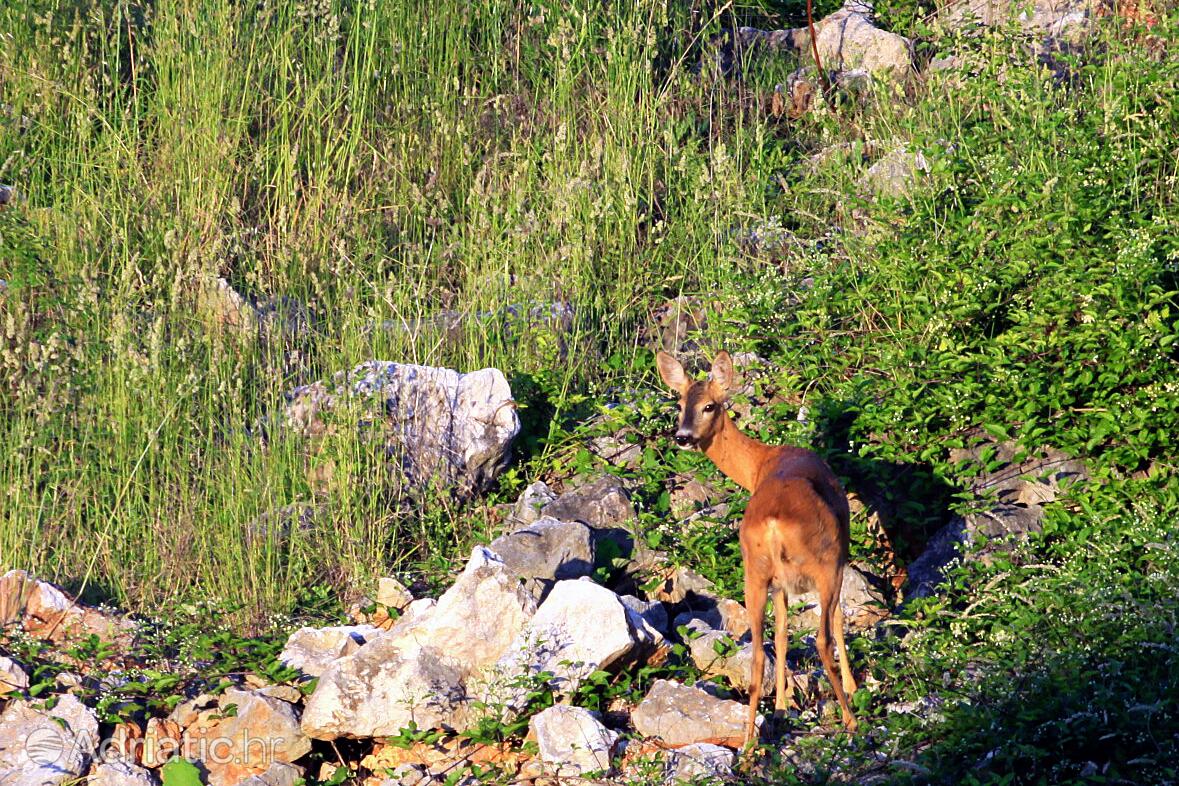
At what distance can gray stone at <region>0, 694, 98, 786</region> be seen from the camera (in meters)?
5.18

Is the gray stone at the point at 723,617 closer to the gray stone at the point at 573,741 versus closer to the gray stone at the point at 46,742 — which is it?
the gray stone at the point at 573,741

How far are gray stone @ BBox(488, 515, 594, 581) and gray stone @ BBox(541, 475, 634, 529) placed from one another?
0.32 m

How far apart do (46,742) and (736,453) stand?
2932 millimetres

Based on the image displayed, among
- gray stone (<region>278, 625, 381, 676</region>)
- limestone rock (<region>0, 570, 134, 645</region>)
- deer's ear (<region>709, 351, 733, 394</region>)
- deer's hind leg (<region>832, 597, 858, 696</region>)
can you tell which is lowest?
limestone rock (<region>0, 570, 134, 645</region>)

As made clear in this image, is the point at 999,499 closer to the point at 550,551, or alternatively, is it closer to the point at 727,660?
the point at 727,660

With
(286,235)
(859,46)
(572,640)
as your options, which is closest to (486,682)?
(572,640)

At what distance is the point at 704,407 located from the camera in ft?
19.6

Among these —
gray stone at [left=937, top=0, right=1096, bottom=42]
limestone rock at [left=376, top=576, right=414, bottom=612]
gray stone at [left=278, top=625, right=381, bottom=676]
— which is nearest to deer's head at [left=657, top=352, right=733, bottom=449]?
limestone rock at [left=376, top=576, right=414, bottom=612]

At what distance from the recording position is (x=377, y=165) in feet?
28.1

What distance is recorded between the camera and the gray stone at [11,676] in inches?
216

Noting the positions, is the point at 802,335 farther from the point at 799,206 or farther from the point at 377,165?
the point at 377,165

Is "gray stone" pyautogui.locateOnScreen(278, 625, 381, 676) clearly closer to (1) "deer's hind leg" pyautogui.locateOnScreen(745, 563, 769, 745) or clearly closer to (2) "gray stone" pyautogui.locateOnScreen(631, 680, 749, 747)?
(2) "gray stone" pyautogui.locateOnScreen(631, 680, 749, 747)

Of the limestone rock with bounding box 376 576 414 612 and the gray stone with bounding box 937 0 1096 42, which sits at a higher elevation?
the gray stone with bounding box 937 0 1096 42

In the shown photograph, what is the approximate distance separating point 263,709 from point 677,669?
1.57 metres
